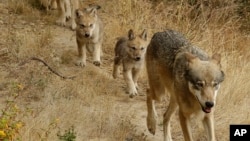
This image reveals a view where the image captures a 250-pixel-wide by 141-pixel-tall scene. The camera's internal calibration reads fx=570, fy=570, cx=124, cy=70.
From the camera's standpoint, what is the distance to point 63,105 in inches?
293

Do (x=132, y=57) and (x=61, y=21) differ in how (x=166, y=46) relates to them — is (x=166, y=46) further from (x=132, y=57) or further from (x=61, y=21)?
(x=61, y=21)

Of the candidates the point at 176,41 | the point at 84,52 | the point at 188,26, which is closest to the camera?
the point at 176,41

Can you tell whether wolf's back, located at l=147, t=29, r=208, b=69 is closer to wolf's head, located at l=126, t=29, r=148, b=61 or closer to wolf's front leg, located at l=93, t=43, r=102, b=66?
wolf's head, located at l=126, t=29, r=148, b=61

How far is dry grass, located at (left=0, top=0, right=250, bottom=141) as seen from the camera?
23.2 ft

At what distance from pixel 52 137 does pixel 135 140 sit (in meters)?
1.14

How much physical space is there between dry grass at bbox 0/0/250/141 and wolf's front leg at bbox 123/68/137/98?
0.10 meters

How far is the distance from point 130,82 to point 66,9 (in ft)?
10.6

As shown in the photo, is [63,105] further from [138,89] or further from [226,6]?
[226,6]

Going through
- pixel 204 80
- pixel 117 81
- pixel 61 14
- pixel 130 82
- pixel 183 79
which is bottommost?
pixel 117 81

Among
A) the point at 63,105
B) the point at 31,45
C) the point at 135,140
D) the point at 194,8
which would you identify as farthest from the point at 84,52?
the point at 194,8

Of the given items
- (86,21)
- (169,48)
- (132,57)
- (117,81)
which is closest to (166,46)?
(169,48)

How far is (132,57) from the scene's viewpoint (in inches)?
346

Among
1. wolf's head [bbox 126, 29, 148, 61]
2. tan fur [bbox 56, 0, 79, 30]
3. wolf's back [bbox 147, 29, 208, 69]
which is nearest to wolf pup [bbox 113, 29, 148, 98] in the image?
wolf's head [bbox 126, 29, 148, 61]

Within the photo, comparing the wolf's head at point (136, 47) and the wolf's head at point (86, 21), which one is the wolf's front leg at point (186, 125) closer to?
the wolf's head at point (136, 47)
